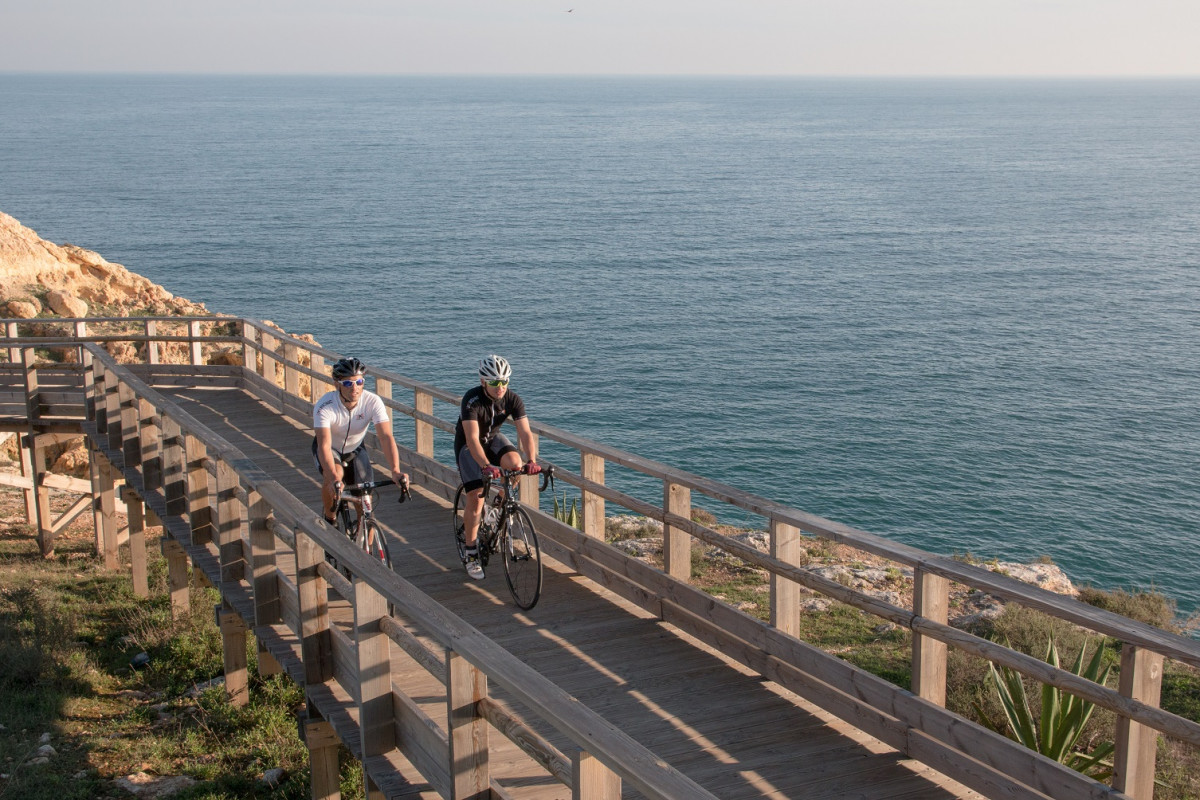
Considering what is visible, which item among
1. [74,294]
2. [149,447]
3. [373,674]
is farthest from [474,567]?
[74,294]

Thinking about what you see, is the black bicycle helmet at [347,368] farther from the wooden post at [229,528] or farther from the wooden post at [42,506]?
the wooden post at [42,506]

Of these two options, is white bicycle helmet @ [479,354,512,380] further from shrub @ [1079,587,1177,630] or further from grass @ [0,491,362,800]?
shrub @ [1079,587,1177,630]

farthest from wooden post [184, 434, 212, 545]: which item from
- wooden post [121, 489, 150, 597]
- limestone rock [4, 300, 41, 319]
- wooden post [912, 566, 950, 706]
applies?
limestone rock [4, 300, 41, 319]

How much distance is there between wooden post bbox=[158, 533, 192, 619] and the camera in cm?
1408

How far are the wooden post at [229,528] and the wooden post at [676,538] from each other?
321 cm

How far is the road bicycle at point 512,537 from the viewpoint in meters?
8.77

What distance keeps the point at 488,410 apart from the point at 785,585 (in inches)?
116

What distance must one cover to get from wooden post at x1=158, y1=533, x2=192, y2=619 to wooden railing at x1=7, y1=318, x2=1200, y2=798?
6.13 metres

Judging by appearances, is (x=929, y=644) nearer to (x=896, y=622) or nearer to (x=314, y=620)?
(x=896, y=622)

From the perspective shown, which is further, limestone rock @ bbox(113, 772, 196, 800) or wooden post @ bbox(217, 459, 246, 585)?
limestone rock @ bbox(113, 772, 196, 800)

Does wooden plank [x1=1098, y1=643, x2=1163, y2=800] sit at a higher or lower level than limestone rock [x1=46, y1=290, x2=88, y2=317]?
higher

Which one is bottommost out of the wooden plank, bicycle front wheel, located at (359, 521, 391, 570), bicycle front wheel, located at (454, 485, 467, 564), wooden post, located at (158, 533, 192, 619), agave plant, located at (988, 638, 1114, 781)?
wooden post, located at (158, 533, 192, 619)

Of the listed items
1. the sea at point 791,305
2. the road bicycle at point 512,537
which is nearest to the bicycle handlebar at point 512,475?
the road bicycle at point 512,537

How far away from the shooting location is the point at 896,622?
590 cm
